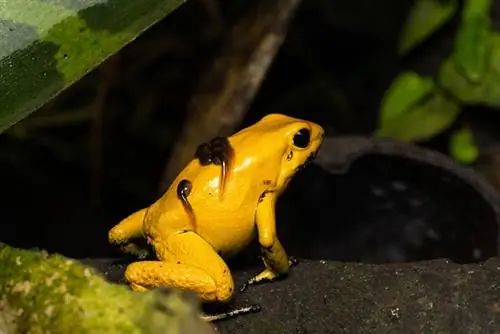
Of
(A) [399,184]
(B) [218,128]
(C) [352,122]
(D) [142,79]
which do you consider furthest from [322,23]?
(A) [399,184]

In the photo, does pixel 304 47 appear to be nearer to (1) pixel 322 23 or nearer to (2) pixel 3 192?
(1) pixel 322 23

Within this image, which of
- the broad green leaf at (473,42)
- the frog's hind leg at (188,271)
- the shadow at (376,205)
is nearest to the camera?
the frog's hind leg at (188,271)

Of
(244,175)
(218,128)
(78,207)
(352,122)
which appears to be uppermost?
(244,175)

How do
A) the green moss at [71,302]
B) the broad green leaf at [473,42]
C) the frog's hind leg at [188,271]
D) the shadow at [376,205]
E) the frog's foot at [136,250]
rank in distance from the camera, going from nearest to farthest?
the green moss at [71,302] < the frog's hind leg at [188,271] < the frog's foot at [136,250] < the shadow at [376,205] < the broad green leaf at [473,42]

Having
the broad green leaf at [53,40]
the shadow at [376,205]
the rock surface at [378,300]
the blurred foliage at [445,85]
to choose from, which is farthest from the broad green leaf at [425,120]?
the broad green leaf at [53,40]

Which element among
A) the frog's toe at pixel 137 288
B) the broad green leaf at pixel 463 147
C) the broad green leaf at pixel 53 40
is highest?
the broad green leaf at pixel 53 40

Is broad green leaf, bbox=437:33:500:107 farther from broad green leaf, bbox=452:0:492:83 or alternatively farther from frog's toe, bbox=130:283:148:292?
frog's toe, bbox=130:283:148:292

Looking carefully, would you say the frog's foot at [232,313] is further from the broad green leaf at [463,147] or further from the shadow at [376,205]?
the broad green leaf at [463,147]
